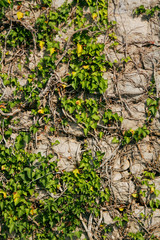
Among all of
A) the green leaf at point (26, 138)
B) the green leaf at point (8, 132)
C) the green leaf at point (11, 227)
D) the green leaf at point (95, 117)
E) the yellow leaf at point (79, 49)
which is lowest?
the green leaf at point (11, 227)

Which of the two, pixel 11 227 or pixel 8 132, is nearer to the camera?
pixel 11 227

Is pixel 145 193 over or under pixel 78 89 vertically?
under

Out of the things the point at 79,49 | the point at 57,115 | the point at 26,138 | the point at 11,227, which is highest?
the point at 79,49

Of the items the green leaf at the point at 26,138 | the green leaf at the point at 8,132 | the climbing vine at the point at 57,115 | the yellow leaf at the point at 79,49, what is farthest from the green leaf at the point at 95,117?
the green leaf at the point at 8,132

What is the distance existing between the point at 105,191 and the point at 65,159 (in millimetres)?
609

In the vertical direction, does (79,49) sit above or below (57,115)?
above

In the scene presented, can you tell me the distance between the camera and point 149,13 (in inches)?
113

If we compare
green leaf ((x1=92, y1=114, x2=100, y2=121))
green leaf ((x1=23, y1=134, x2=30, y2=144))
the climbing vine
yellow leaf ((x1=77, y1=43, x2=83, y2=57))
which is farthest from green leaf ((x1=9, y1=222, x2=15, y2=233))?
yellow leaf ((x1=77, y1=43, x2=83, y2=57))

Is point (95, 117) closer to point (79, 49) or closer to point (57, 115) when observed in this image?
point (57, 115)

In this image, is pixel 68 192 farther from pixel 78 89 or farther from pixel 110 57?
pixel 110 57

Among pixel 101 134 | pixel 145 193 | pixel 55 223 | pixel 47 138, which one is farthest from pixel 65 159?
pixel 145 193

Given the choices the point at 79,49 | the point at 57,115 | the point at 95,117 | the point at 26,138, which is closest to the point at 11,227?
the point at 26,138

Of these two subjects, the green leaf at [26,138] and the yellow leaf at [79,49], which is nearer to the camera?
the yellow leaf at [79,49]

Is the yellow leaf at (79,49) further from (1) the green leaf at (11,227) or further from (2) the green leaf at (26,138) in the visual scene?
(1) the green leaf at (11,227)
